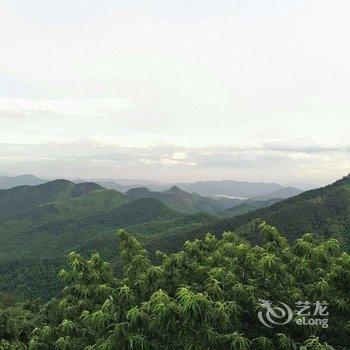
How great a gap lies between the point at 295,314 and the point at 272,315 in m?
1.42

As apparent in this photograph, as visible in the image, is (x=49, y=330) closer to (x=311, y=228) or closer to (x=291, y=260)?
(x=291, y=260)

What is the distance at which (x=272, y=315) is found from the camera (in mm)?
22172

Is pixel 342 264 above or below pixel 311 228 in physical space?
above

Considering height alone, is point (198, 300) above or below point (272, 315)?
above

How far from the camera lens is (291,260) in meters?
27.9

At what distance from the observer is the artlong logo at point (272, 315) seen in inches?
864

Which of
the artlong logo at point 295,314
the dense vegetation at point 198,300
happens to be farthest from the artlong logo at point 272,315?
the dense vegetation at point 198,300

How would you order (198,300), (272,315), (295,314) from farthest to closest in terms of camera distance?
(295,314), (272,315), (198,300)

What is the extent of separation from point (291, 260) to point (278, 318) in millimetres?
6642

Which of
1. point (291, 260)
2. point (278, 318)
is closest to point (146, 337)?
point (278, 318)

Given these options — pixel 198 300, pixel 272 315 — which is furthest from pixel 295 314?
pixel 198 300

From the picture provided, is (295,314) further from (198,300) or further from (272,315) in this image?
(198,300)

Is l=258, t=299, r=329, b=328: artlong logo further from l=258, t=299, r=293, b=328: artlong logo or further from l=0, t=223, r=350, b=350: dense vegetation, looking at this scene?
l=0, t=223, r=350, b=350: dense vegetation

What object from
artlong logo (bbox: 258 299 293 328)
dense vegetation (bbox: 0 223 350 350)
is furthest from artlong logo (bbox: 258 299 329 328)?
dense vegetation (bbox: 0 223 350 350)
